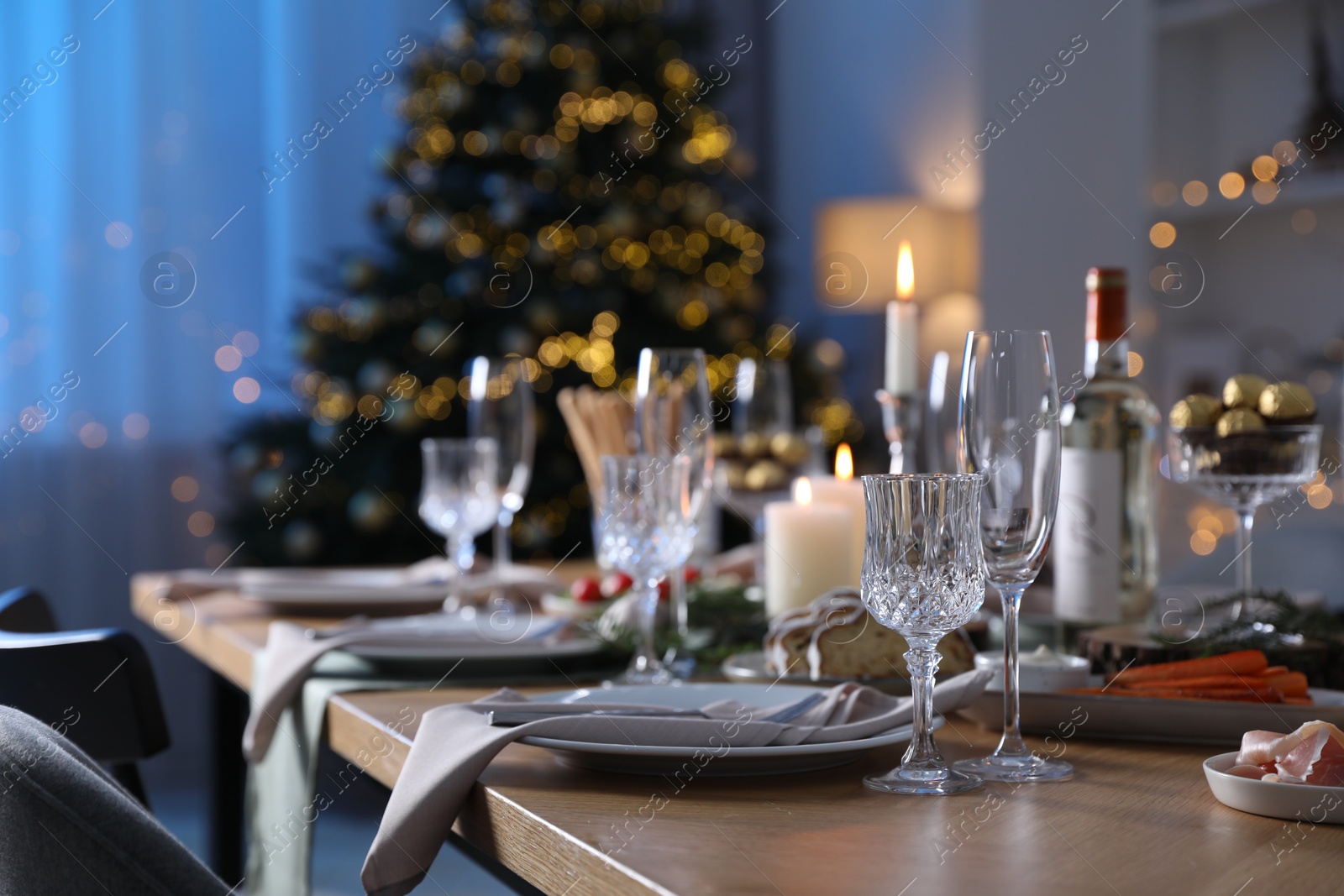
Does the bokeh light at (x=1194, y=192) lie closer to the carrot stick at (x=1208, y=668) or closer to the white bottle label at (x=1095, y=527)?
the white bottle label at (x=1095, y=527)

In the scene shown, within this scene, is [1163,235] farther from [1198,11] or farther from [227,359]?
[227,359]

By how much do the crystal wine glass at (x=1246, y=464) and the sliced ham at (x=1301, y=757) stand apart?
333 millimetres

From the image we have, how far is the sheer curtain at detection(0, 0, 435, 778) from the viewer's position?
343 cm

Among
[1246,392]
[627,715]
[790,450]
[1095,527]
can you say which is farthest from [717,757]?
[790,450]

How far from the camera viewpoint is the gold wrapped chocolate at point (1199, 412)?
106cm

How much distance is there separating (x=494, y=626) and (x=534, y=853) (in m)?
0.61

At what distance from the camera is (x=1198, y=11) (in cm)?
310

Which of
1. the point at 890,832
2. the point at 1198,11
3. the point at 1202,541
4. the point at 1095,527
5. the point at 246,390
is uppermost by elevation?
the point at 1198,11

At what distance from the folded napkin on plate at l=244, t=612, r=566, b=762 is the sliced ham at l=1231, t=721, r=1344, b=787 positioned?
0.60 metres

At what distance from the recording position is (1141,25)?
10.3 ft

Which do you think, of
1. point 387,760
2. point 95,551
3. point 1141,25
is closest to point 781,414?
point 387,760

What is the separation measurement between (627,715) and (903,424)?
0.67 m

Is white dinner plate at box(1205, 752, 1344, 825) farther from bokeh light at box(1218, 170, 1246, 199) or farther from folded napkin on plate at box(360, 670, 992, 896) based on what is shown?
bokeh light at box(1218, 170, 1246, 199)

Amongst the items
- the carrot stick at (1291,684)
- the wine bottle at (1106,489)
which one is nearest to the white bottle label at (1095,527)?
the wine bottle at (1106,489)
